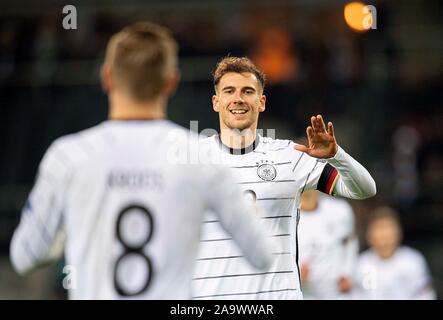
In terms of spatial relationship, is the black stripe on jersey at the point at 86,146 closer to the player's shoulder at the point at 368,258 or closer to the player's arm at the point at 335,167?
the player's arm at the point at 335,167

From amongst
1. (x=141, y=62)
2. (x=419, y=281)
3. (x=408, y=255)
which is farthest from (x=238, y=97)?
(x=408, y=255)

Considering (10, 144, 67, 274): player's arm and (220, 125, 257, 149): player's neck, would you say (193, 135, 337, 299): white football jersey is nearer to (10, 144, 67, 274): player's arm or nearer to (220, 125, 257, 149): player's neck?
(220, 125, 257, 149): player's neck

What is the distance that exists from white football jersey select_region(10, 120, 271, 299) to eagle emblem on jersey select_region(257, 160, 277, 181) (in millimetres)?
1979

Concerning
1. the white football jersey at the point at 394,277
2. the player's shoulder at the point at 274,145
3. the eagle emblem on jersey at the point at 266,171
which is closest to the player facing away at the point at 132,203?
the eagle emblem on jersey at the point at 266,171

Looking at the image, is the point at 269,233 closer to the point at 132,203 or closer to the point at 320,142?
the point at 320,142

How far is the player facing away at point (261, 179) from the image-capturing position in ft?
18.3

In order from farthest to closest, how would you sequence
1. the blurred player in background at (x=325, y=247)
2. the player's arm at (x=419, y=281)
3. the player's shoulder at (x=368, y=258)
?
the player's shoulder at (x=368, y=258), the player's arm at (x=419, y=281), the blurred player in background at (x=325, y=247)

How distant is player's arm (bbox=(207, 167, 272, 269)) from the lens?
149 inches

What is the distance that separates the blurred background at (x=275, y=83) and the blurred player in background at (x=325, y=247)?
2471mm

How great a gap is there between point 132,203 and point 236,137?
2206 millimetres

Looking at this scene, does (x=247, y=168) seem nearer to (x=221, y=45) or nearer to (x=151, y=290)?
(x=151, y=290)

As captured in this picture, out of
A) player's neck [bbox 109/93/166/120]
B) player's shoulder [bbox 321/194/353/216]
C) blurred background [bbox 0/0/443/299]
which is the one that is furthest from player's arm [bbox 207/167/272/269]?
blurred background [bbox 0/0/443/299]

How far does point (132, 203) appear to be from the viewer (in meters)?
3.78

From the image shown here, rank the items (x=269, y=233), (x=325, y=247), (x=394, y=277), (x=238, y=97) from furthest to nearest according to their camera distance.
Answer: (x=394, y=277) < (x=325, y=247) < (x=238, y=97) < (x=269, y=233)
